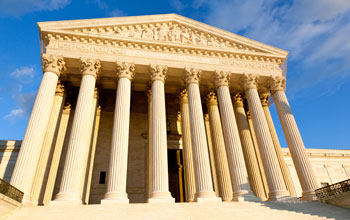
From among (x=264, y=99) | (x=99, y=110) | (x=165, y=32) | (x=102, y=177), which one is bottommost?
(x=102, y=177)

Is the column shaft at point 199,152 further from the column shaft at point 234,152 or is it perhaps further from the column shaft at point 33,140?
the column shaft at point 33,140

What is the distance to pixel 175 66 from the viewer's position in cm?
2366

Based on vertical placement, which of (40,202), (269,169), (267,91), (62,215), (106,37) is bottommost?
(62,215)

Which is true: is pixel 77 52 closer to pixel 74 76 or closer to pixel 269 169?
pixel 74 76

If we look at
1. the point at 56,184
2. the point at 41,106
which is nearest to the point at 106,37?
the point at 41,106

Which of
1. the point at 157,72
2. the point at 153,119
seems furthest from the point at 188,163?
the point at 157,72

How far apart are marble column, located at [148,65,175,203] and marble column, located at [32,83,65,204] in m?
9.75

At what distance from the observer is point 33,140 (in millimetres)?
17297

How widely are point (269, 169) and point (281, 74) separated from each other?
12096mm

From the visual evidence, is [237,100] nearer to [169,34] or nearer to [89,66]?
[169,34]

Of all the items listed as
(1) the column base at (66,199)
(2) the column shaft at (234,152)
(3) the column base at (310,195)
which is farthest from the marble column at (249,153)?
(1) the column base at (66,199)

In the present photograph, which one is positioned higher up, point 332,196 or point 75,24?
point 75,24

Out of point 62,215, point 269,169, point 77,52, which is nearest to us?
point 62,215

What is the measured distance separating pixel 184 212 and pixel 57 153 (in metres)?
14.8
